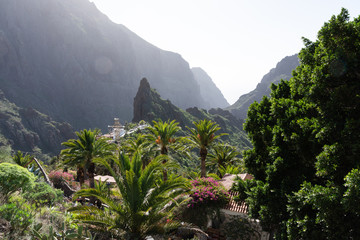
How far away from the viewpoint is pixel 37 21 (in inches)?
7844

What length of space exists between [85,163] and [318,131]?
1938cm

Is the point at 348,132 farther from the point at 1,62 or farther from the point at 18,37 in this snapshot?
the point at 18,37

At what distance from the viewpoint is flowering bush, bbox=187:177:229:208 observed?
631 inches

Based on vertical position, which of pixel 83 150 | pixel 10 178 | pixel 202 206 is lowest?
pixel 202 206

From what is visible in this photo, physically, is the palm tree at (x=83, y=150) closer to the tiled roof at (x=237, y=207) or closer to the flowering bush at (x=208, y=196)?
the flowering bush at (x=208, y=196)

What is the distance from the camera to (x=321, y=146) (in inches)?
372

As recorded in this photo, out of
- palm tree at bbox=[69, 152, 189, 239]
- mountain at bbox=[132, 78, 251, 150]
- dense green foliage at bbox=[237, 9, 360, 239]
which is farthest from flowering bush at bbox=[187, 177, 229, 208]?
mountain at bbox=[132, 78, 251, 150]

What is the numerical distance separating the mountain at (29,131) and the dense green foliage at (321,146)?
129263mm

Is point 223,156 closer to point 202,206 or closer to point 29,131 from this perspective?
point 202,206

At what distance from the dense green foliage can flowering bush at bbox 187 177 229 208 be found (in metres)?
4.82

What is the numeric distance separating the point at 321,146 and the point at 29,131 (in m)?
147

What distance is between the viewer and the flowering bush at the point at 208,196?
1603cm

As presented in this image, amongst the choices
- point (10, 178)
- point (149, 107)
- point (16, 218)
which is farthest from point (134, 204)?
point (149, 107)

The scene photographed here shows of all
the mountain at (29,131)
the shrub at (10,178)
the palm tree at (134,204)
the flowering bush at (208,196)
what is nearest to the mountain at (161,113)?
the mountain at (29,131)
